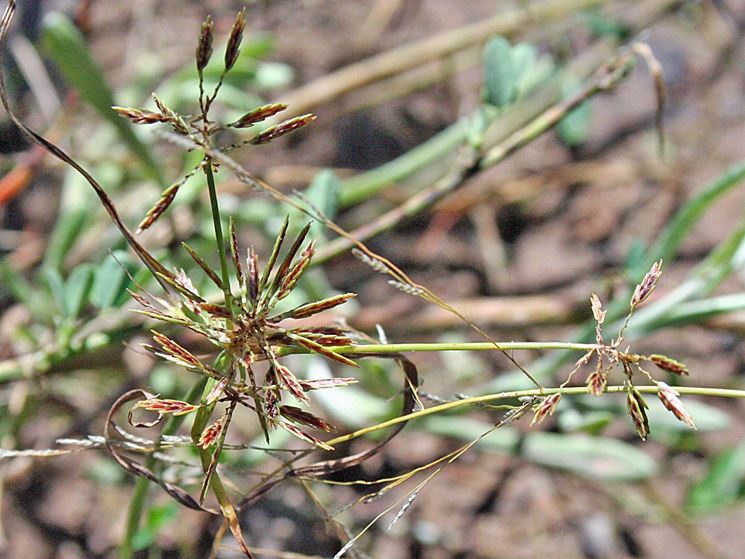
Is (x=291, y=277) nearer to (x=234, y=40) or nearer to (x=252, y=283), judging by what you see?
(x=252, y=283)

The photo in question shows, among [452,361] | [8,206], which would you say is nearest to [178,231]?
[8,206]

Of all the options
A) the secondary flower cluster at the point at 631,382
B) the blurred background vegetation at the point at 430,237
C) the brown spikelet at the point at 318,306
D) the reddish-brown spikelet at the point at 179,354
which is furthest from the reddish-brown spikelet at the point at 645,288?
the blurred background vegetation at the point at 430,237

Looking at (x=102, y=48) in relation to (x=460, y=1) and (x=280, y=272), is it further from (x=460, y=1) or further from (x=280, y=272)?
(x=280, y=272)

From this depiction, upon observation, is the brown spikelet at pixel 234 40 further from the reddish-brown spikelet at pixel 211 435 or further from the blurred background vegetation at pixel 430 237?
the blurred background vegetation at pixel 430 237

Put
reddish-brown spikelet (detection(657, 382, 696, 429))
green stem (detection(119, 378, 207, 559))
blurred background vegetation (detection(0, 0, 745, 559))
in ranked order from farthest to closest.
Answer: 1. blurred background vegetation (detection(0, 0, 745, 559))
2. green stem (detection(119, 378, 207, 559))
3. reddish-brown spikelet (detection(657, 382, 696, 429))

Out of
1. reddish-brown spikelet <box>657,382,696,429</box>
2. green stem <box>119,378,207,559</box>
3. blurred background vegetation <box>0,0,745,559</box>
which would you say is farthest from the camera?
blurred background vegetation <box>0,0,745,559</box>

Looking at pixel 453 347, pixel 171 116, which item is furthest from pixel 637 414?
pixel 171 116

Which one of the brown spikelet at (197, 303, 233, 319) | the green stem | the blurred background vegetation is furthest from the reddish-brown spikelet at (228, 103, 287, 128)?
the blurred background vegetation

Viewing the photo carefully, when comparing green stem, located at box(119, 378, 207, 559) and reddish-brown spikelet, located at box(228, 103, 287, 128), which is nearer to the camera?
reddish-brown spikelet, located at box(228, 103, 287, 128)

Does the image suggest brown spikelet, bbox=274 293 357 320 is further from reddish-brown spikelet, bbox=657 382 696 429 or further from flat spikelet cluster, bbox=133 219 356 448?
reddish-brown spikelet, bbox=657 382 696 429
